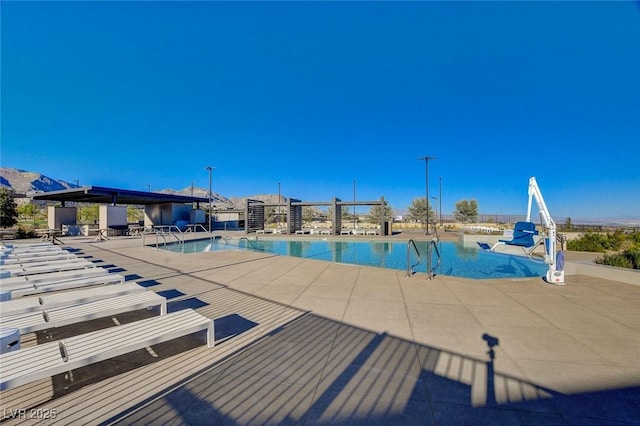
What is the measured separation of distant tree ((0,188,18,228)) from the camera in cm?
2056

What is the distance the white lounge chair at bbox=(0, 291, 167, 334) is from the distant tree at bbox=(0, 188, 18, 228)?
27493 mm

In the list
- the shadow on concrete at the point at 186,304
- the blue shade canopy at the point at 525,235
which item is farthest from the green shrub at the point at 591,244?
the shadow on concrete at the point at 186,304

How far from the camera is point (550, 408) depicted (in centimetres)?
185

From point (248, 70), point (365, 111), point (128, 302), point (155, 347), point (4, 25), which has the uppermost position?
point (248, 70)

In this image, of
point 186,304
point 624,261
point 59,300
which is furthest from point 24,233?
point 624,261

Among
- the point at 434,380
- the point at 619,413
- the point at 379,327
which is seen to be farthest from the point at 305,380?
the point at 619,413

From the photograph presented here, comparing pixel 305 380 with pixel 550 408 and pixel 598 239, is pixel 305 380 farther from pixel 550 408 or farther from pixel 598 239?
pixel 598 239

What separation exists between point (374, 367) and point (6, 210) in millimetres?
31007

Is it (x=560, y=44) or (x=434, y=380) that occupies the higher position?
(x=560, y=44)

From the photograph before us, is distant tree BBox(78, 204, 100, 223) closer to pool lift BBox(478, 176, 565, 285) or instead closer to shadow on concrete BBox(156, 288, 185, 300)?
shadow on concrete BBox(156, 288, 185, 300)

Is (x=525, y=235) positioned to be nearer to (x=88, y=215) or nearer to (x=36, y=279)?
(x=36, y=279)

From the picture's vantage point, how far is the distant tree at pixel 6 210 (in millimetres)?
20556

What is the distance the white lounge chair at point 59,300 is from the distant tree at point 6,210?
26.6 metres

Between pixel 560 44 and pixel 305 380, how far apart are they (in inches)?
756
